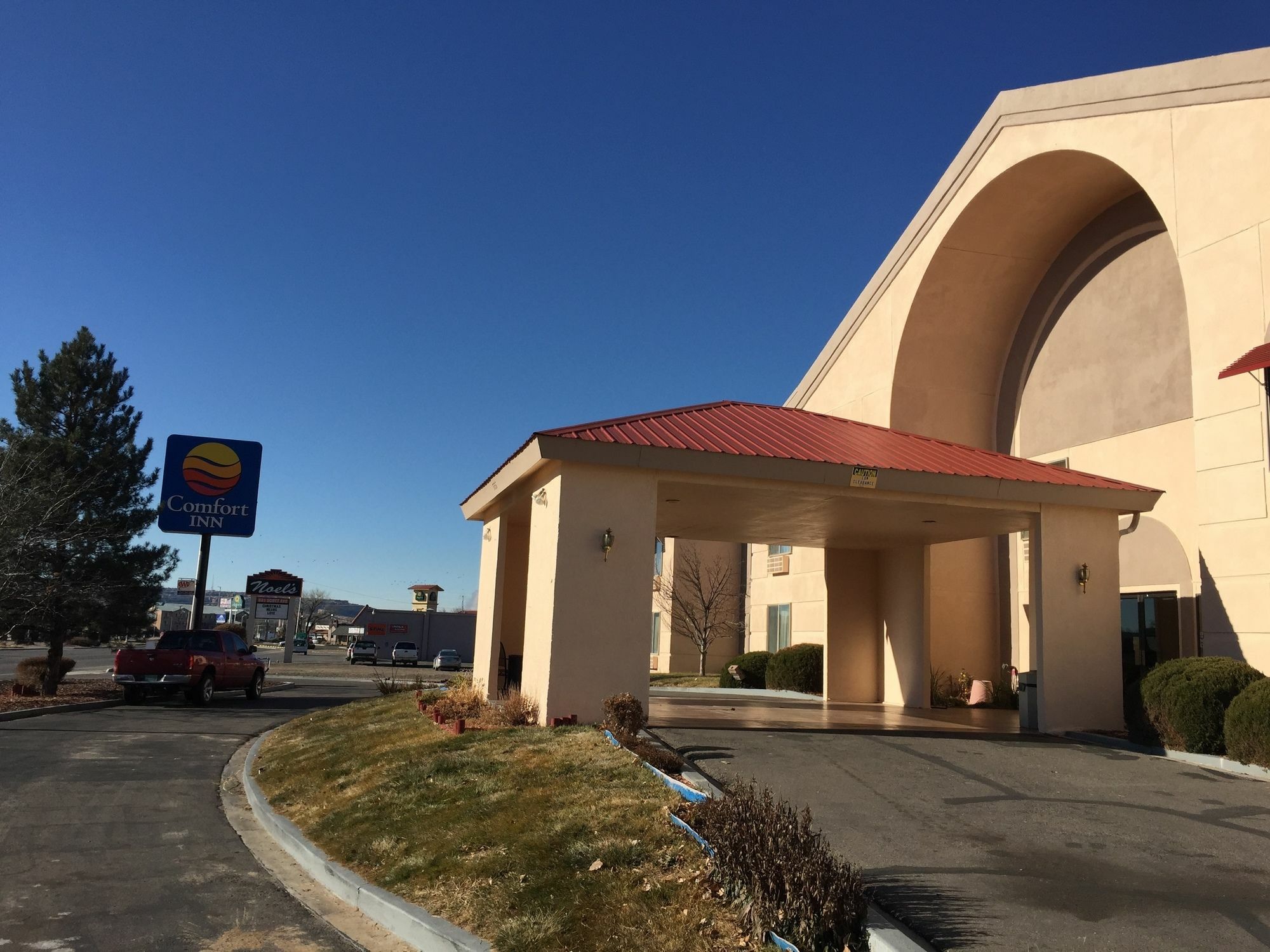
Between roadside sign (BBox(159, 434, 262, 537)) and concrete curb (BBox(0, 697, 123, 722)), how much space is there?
205 inches

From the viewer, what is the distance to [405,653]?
57.7 metres

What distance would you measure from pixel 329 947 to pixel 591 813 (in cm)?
228

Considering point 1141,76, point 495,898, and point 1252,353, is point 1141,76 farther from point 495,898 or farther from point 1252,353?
point 495,898

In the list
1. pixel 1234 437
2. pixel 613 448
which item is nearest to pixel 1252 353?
pixel 1234 437

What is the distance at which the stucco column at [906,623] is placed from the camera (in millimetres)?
20625

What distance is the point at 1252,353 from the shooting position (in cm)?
1491

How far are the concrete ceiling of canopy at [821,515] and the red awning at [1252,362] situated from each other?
3486 millimetres

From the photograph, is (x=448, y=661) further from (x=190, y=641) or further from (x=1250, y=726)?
(x=1250, y=726)

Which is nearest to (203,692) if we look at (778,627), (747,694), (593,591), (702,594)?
(747,694)

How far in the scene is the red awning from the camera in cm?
1451

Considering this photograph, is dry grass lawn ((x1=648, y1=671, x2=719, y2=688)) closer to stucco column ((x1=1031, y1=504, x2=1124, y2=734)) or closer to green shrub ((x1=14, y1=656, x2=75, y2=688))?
green shrub ((x1=14, y1=656, x2=75, y2=688))

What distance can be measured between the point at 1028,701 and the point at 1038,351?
11023 millimetres

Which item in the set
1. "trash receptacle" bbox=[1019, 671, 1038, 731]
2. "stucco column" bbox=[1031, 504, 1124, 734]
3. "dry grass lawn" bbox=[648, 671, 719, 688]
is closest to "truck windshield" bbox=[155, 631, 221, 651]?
"dry grass lawn" bbox=[648, 671, 719, 688]

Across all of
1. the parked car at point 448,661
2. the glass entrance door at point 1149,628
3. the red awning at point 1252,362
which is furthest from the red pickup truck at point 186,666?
the parked car at point 448,661
